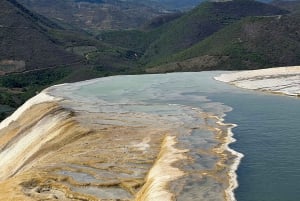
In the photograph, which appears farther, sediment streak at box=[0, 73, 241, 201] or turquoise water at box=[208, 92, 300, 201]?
sediment streak at box=[0, 73, 241, 201]

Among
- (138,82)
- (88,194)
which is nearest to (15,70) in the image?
(138,82)

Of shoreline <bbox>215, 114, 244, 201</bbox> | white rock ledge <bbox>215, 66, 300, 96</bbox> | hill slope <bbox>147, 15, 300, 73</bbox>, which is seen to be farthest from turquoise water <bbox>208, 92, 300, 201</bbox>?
hill slope <bbox>147, 15, 300, 73</bbox>

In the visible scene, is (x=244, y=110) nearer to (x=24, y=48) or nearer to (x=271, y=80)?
(x=271, y=80)

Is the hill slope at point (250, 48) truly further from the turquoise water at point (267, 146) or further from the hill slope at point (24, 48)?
the turquoise water at point (267, 146)

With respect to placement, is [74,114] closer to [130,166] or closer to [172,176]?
[130,166]

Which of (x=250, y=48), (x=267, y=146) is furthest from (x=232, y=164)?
(x=250, y=48)

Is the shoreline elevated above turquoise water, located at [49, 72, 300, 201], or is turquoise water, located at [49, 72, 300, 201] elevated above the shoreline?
the shoreline

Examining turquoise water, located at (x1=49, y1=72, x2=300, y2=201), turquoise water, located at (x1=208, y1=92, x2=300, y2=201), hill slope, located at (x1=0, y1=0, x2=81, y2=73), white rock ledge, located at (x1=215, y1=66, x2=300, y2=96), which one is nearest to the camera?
turquoise water, located at (x1=208, y1=92, x2=300, y2=201)

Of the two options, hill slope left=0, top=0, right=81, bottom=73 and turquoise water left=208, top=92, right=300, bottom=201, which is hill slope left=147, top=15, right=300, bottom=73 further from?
turquoise water left=208, top=92, right=300, bottom=201
